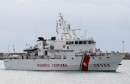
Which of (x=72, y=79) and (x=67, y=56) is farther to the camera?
(x=67, y=56)

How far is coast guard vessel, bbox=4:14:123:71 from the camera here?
73188 millimetres

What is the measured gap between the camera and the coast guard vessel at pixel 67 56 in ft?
240

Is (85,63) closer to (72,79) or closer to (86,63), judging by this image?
(86,63)

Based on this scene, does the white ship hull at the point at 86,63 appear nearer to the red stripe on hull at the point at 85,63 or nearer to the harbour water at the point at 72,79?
the red stripe on hull at the point at 85,63

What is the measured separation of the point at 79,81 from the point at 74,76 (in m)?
6.24

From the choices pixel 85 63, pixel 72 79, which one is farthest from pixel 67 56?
pixel 72 79

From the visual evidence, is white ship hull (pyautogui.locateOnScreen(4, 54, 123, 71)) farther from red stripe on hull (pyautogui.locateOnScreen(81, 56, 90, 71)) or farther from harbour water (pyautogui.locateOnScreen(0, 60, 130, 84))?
harbour water (pyautogui.locateOnScreen(0, 60, 130, 84))

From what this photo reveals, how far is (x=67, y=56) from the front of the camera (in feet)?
247

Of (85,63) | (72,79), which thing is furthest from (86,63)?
(72,79)

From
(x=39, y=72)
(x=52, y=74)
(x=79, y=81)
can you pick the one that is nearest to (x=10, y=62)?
(x=39, y=72)

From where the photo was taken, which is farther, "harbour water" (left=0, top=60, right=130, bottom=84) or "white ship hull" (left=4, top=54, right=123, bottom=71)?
"white ship hull" (left=4, top=54, right=123, bottom=71)

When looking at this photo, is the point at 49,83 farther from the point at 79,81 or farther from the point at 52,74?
the point at 52,74

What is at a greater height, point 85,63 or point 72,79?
point 85,63

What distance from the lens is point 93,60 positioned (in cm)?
7281
